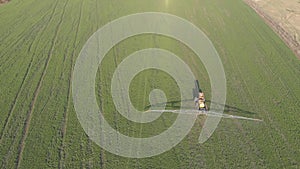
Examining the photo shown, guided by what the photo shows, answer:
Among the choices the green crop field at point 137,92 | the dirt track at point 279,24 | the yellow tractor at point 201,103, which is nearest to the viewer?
the green crop field at point 137,92

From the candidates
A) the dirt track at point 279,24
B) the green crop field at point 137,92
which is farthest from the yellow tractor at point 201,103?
the dirt track at point 279,24

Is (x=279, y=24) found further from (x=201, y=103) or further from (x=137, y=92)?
(x=137, y=92)

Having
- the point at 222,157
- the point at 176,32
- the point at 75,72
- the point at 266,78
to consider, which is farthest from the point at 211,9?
the point at 222,157

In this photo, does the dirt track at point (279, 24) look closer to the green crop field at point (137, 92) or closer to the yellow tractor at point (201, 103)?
the green crop field at point (137, 92)

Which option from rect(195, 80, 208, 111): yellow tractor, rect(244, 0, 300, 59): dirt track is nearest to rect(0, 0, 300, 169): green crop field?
rect(195, 80, 208, 111): yellow tractor

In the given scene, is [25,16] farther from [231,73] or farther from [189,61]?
[231,73]

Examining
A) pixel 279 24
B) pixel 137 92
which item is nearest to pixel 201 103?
pixel 137 92

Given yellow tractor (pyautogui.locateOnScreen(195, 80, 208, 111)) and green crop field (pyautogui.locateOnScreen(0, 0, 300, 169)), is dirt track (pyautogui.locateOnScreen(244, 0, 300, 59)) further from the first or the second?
yellow tractor (pyautogui.locateOnScreen(195, 80, 208, 111))
